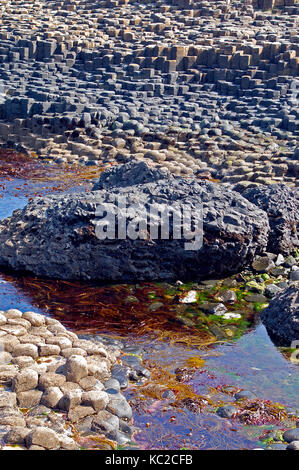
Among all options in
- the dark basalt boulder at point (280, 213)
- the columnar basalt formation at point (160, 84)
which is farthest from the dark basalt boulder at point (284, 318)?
the columnar basalt formation at point (160, 84)

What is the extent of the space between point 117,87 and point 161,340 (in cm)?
1499

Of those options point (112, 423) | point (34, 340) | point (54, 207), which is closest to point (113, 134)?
point (54, 207)

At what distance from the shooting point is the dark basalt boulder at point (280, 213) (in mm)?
9531

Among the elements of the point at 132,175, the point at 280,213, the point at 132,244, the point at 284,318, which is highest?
the point at 132,175

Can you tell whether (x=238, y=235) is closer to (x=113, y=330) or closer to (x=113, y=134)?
(x=113, y=330)

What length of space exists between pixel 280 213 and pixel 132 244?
234 centimetres

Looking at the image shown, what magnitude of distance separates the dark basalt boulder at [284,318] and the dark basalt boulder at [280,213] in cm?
193

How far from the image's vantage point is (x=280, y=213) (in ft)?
31.7

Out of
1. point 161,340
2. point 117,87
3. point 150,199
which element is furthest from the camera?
point 117,87

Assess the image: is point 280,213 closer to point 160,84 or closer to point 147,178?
point 147,178

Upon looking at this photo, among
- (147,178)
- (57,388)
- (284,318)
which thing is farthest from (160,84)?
(57,388)

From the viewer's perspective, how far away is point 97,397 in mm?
5762

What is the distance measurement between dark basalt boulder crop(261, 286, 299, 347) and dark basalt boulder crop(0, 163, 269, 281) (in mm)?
1193
